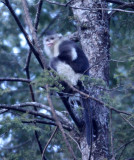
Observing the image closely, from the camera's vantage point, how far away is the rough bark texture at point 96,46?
3.79 meters

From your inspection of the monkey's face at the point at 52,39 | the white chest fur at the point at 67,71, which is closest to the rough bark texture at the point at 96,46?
the white chest fur at the point at 67,71

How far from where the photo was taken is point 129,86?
11.4ft

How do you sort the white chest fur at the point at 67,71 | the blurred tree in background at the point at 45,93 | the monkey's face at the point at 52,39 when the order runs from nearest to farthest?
the blurred tree in background at the point at 45,93 < the white chest fur at the point at 67,71 < the monkey's face at the point at 52,39

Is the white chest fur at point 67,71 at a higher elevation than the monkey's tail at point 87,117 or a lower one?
higher

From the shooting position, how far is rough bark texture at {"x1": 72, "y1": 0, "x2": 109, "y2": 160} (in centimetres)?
379

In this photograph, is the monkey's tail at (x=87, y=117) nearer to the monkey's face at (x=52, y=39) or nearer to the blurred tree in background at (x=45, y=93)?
the blurred tree in background at (x=45, y=93)

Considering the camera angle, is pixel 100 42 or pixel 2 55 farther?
pixel 2 55

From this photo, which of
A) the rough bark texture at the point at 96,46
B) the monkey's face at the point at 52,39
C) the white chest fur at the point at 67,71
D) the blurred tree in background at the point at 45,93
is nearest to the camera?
the blurred tree in background at the point at 45,93

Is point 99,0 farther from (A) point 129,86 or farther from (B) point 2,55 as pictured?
(B) point 2,55

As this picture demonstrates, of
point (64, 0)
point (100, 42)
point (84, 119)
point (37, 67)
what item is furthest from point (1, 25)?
point (84, 119)

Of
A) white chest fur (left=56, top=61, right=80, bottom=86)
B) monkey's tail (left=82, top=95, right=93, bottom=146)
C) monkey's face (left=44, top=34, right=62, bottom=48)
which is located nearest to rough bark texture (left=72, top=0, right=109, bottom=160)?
monkey's tail (left=82, top=95, right=93, bottom=146)

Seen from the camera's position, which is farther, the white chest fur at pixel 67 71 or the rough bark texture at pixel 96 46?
the white chest fur at pixel 67 71

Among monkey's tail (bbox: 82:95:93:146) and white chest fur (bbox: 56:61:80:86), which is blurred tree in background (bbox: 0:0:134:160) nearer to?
monkey's tail (bbox: 82:95:93:146)

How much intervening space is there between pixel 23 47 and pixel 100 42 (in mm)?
5813
